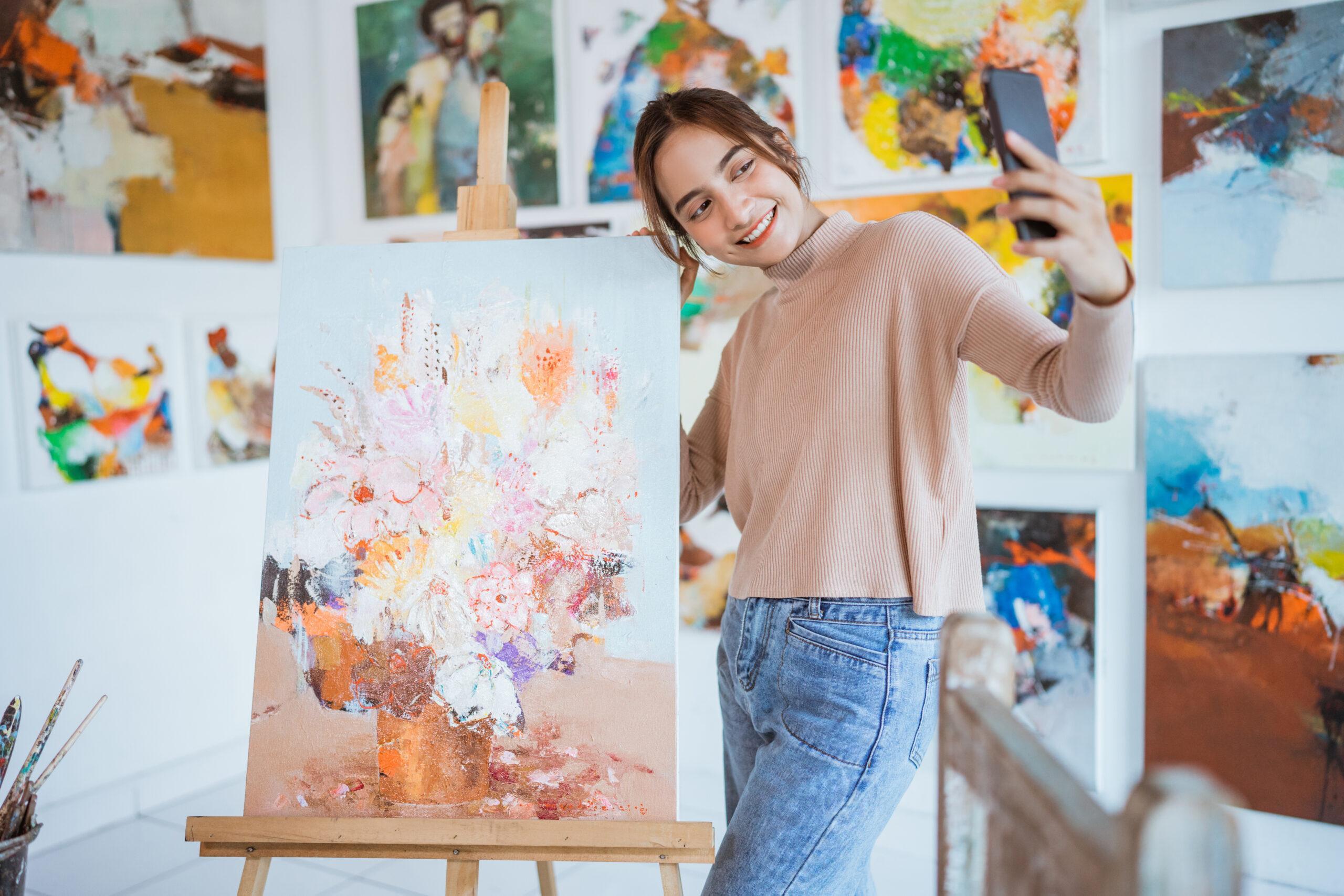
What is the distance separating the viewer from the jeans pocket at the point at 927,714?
1.17 metres

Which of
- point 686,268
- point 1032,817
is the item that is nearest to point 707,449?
point 686,268

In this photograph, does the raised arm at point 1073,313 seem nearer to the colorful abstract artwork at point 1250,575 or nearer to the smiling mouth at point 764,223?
the smiling mouth at point 764,223

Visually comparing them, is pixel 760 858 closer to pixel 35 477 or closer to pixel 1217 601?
pixel 1217 601

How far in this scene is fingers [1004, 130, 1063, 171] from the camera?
895 millimetres

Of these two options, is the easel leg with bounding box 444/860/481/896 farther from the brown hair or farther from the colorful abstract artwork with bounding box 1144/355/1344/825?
the colorful abstract artwork with bounding box 1144/355/1344/825

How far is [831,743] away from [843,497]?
0.92 feet

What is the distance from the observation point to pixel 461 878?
1323 millimetres

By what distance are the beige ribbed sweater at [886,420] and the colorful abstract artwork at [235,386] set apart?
7.06 ft

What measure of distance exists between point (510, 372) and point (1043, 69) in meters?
1.55

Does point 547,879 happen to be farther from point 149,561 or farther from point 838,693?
point 149,561

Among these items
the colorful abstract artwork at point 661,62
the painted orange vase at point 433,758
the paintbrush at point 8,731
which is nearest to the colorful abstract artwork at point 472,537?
the painted orange vase at point 433,758

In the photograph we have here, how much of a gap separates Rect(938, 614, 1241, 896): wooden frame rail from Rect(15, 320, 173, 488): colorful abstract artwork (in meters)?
2.49

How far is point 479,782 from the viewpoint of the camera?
4.41ft

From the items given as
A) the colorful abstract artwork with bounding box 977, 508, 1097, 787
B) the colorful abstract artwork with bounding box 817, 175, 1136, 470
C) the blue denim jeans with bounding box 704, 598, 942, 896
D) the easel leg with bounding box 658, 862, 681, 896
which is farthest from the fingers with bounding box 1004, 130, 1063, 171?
the colorful abstract artwork with bounding box 977, 508, 1097, 787
